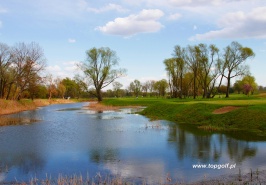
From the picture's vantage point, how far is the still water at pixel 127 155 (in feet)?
36.8

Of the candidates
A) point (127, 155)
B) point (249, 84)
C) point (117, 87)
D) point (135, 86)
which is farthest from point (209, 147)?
point (135, 86)

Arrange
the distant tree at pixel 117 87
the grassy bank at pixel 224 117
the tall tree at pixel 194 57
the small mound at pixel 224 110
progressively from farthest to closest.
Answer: the distant tree at pixel 117 87, the tall tree at pixel 194 57, the small mound at pixel 224 110, the grassy bank at pixel 224 117

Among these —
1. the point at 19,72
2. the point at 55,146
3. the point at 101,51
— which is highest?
the point at 101,51

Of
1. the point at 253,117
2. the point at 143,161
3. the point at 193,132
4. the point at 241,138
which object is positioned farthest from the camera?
the point at 253,117

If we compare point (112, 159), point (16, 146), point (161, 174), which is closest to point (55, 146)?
point (16, 146)

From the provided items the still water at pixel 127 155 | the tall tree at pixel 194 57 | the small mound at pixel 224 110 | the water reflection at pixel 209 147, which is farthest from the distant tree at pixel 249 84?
the water reflection at pixel 209 147

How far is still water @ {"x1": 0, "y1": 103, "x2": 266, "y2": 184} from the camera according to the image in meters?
11.2

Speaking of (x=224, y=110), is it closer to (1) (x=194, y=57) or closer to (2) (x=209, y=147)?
(2) (x=209, y=147)

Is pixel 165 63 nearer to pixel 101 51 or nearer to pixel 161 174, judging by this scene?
pixel 101 51

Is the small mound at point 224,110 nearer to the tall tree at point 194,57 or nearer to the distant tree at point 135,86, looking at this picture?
the tall tree at point 194,57

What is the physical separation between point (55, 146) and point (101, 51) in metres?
62.5

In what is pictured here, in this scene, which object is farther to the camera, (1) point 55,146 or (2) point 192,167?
(1) point 55,146

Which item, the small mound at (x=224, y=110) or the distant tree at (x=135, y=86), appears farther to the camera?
the distant tree at (x=135, y=86)

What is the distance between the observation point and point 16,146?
16734 millimetres
